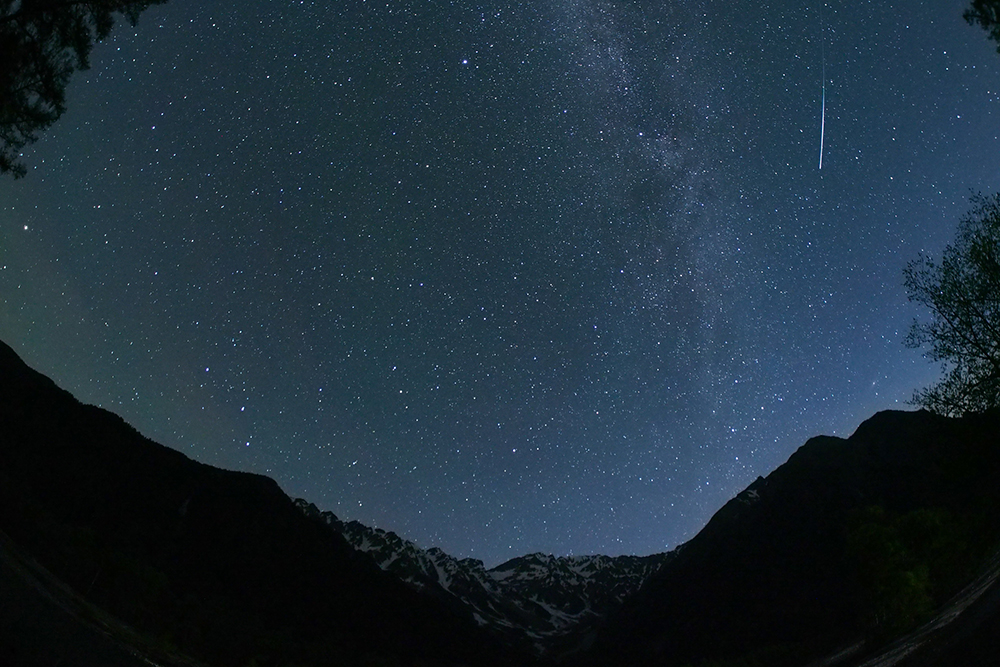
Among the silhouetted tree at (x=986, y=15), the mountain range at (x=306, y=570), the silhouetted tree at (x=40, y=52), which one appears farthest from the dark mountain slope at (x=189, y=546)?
the silhouetted tree at (x=986, y=15)

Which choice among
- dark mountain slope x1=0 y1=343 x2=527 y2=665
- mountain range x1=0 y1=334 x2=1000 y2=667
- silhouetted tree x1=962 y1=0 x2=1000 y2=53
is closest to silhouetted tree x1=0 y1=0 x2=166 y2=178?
mountain range x1=0 y1=334 x2=1000 y2=667

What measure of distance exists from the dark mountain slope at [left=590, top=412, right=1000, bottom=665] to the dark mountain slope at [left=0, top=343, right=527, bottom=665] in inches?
2575

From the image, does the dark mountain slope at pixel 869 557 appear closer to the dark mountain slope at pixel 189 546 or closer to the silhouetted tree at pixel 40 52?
the silhouetted tree at pixel 40 52

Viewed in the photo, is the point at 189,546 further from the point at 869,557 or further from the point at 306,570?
the point at 869,557

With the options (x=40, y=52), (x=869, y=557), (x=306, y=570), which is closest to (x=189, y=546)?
(x=306, y=570)

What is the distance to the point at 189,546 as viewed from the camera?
146 meters

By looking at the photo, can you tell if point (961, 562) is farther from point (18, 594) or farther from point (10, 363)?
point (10, 363)

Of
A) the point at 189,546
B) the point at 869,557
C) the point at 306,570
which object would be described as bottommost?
the point at 306,570

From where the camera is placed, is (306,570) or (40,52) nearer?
(40,52)

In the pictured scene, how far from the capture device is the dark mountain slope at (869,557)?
26172mm

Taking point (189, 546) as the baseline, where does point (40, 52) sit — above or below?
above

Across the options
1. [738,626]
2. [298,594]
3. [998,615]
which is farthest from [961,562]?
[298,594]

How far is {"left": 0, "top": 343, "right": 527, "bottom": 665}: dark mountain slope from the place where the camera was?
65788 millimetres

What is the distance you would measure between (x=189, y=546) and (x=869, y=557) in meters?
162
